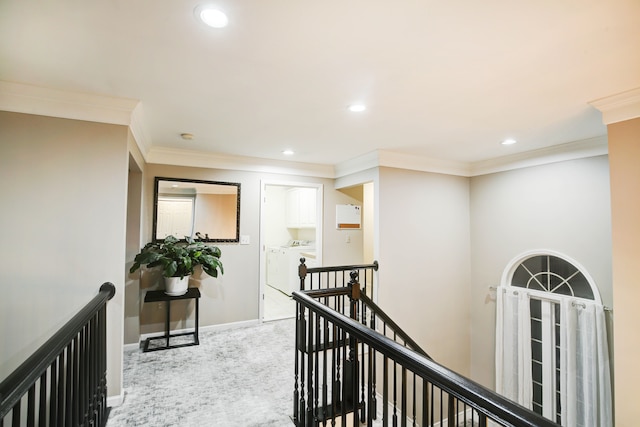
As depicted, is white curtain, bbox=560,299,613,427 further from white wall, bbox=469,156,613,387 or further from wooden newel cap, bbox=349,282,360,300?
wooden newel cap, bbox=349,282,360,300

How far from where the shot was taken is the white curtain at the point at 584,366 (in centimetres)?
288

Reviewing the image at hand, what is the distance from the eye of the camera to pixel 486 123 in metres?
2.71

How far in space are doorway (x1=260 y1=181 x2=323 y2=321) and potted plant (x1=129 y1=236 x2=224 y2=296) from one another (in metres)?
0.86

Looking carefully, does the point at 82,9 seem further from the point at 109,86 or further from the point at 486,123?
the point at 486,123

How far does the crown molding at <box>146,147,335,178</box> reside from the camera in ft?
11.8

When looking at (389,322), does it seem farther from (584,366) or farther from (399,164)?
(584,366)

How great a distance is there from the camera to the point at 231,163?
397 cm

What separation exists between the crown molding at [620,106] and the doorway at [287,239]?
3192 millimetres

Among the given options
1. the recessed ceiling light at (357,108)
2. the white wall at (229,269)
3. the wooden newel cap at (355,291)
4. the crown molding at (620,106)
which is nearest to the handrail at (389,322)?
the wooden newel cap at (355,291)

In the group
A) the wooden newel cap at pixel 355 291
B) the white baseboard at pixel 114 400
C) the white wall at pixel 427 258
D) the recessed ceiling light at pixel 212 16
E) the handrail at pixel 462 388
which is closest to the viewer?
the handrail at pixel 462 388

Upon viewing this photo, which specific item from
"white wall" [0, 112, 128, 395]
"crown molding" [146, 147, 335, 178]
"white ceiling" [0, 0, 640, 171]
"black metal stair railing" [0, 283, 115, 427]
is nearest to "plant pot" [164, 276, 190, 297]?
"white wall" [0, 112, 128, 395]

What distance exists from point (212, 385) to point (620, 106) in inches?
152

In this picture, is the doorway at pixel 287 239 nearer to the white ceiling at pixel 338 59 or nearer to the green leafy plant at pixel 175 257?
the green leafy plant at pixel 175 257

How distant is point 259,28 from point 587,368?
13.7 ft
